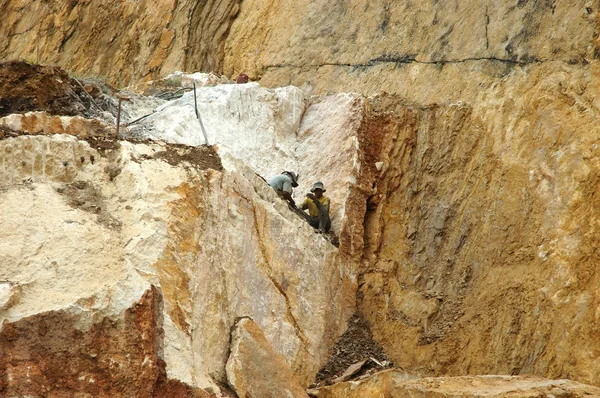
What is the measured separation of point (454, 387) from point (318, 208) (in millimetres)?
3379

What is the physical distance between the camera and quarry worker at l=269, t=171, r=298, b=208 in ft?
34.8

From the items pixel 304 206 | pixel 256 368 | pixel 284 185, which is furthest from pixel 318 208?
pixel 256 368

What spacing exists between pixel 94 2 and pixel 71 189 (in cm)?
1087

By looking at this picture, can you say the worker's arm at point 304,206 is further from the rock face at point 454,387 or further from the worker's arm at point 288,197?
the rock face at point 454,387

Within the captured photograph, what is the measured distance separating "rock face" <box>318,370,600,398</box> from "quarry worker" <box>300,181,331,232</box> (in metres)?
2.29

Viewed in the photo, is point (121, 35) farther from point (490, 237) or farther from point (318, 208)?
point (490, 237)

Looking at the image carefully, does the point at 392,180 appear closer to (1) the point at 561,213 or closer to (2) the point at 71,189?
(1) the point at 561,213

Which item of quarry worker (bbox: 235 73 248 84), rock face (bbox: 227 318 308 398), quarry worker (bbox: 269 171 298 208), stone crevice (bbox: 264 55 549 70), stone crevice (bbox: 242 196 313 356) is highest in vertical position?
stone crevice (bbox: 264 55 549 70)

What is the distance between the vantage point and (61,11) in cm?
1866

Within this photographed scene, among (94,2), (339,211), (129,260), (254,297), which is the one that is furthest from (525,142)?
(94,2)

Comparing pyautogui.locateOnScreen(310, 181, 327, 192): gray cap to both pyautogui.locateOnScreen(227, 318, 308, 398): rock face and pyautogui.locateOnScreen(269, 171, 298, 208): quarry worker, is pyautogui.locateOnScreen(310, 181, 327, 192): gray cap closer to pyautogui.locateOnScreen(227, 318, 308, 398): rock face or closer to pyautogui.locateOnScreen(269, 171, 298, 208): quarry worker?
pyautogui.locateOnScreen(269, 171, 298, 208): quarry worker

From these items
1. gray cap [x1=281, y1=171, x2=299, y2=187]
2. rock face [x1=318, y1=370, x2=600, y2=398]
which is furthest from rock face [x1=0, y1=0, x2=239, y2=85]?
rock face [x1=318, y1=370, x2=600, y2=398]

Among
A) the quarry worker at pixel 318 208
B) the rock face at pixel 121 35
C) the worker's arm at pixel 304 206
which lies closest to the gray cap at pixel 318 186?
the quarry worker at pixel 318 208

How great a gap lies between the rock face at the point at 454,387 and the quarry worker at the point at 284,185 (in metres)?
2.64
